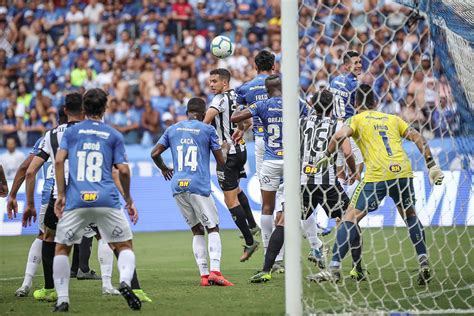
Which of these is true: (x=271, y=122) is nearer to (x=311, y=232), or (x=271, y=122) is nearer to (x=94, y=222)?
(x=311, y=232)

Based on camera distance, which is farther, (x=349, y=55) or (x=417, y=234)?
(x=349, y=55)

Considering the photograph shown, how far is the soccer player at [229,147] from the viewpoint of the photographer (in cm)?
1084

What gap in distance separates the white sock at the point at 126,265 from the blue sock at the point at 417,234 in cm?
306

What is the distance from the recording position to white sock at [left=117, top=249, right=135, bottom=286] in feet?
24.8

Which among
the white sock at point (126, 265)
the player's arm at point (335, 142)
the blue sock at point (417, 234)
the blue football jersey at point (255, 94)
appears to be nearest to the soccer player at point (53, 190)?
the white sock at point (126, 265)

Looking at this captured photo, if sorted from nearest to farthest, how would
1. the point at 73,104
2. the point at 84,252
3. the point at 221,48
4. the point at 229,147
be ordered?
the point at 73,104 → the point at 84,252 → the point at 229,147 → the point at 221,48

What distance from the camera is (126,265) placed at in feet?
24.9

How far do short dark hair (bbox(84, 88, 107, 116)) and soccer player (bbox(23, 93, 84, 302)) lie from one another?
1.52 feet

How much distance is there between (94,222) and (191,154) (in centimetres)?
198

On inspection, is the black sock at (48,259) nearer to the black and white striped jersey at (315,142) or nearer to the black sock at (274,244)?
the black sock at (274,244)

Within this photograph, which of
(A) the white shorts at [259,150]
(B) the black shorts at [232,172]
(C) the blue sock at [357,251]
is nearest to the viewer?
(C) the blue sock at [357,251]

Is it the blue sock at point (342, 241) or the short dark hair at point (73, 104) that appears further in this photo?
the blue sock at point (342, 241)

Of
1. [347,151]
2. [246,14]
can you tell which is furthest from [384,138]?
[246,14]

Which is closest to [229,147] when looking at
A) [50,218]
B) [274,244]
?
[274,244]
